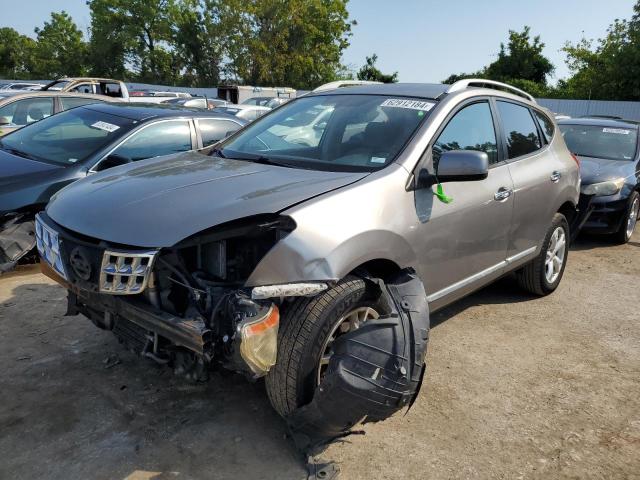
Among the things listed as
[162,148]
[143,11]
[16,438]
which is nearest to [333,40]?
[143,11]

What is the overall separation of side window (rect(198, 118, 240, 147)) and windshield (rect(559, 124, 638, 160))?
5.00 m

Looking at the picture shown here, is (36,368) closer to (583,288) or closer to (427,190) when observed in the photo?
(427,190)

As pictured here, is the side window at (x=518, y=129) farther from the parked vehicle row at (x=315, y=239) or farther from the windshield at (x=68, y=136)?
the windshield at (x=68, y=136)

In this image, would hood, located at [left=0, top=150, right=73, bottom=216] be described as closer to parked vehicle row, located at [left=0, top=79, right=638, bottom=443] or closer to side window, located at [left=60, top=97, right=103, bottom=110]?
parked vehicle row, located at [left=0, top=79, right=638, bottom=443]

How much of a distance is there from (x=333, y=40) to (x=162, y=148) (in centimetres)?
4680

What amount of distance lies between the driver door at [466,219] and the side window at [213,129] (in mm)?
2916

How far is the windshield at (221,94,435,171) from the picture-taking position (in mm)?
3238

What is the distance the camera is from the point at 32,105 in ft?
25.3

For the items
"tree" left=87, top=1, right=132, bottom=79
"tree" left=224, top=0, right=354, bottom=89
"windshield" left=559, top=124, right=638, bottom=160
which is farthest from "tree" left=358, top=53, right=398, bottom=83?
"windshield" left=559, top=124, right=638, bottom=160

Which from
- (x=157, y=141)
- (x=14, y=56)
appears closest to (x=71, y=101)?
(x=157, y=141)

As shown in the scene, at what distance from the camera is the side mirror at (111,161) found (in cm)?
507

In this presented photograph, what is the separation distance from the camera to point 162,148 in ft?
18.0

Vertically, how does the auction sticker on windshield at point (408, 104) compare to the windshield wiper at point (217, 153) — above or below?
above

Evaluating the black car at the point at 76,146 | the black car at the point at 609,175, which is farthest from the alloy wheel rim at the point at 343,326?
the black car at the point at 609,175
